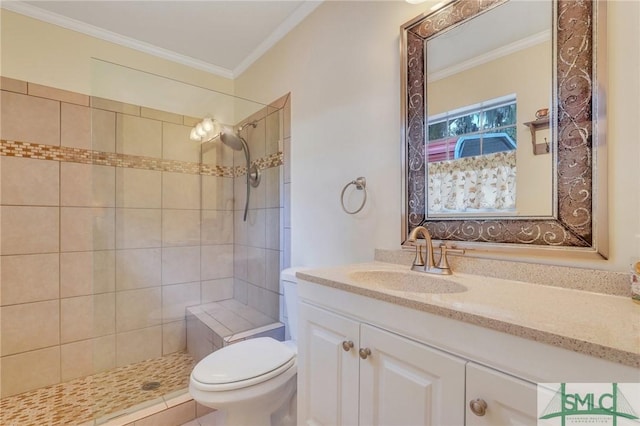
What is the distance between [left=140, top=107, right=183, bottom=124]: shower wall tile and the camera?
2.25 meters

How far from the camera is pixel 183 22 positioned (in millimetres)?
2117

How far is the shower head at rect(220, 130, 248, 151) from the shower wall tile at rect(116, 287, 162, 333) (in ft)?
4.14

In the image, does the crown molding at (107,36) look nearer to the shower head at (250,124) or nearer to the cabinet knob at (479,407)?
the shower head at (250,124)

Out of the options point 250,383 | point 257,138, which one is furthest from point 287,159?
point 250,383

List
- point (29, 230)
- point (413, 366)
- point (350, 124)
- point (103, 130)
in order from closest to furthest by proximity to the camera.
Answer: point (413, 366) < point (350, 124) < point (29, 230) < point (103, 130)

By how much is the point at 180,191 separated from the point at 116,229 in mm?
514

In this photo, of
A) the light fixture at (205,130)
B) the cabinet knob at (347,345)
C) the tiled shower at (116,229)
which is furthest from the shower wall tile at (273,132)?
the cabinet knob at (347,345)

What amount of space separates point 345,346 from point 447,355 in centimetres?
36

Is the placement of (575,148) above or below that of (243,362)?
above

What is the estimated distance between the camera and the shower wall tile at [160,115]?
7.37ft

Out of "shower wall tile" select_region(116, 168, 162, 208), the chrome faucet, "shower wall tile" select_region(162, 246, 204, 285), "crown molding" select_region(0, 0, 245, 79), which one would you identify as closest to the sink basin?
the chrome faucet

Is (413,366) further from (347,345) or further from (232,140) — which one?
(232,140)

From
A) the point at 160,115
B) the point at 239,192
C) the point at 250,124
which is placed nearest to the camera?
the point at 160,115

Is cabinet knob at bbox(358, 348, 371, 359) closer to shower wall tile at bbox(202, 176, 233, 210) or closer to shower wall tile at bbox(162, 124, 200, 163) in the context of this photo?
shower wall tile at bbox(202, 176, 233, 210)
